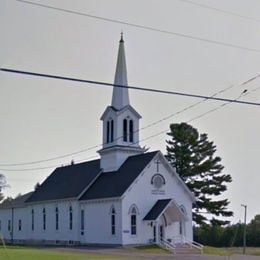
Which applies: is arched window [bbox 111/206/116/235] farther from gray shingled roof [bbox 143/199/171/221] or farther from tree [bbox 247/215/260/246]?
tree [bbox 247/215/260/246]

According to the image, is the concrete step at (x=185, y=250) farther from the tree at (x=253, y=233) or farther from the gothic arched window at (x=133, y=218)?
the tree at (x=253, y=233)

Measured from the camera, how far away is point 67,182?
211 ft

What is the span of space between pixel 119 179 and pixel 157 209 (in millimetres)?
4578

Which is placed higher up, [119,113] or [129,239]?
[119,113]

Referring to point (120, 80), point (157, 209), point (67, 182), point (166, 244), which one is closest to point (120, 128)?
point (120, 80)

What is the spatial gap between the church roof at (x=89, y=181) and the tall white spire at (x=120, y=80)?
5162 millimetres

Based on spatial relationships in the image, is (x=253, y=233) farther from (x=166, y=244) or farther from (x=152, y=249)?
(x=152, y=249)

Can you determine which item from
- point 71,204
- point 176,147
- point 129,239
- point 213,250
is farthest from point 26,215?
point 213,250

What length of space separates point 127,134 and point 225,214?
16904 millimetres

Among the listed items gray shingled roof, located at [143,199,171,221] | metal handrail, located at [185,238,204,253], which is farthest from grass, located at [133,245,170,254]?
metal handrail, located at [185,238,204,253]

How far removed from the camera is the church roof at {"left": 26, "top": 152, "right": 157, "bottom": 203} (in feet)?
174

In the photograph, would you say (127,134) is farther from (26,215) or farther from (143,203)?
(26,215)

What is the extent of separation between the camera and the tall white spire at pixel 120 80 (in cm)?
5734

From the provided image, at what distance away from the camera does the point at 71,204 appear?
5903cm
